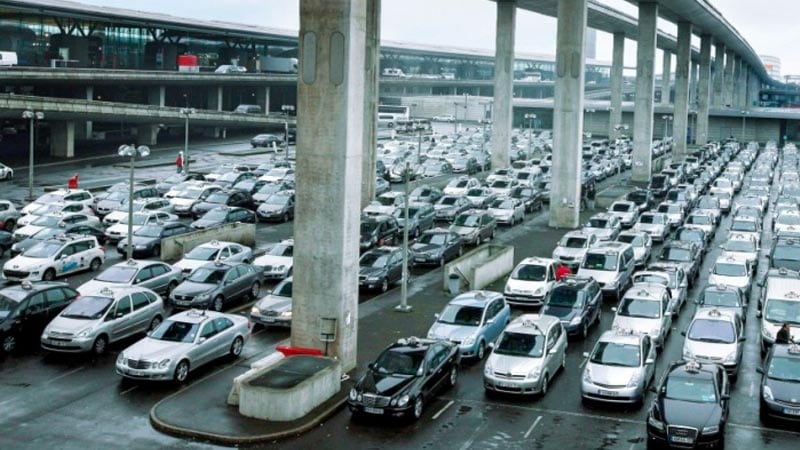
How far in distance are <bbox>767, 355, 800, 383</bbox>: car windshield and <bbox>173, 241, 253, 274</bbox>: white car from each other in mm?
19976

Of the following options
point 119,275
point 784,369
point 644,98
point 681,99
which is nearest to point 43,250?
point 119,275

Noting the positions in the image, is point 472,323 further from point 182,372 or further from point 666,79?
point 666,79

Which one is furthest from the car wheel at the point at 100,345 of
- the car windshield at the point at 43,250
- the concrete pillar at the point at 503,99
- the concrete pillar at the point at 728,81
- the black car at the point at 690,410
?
the concrete pillar at the point at 728,81

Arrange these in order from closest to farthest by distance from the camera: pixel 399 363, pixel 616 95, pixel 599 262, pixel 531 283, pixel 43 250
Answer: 1. pixel 399 363
2. pixel 531 283
3. pixel 599 262
4. pixel 43 250
5. pixel 616 95

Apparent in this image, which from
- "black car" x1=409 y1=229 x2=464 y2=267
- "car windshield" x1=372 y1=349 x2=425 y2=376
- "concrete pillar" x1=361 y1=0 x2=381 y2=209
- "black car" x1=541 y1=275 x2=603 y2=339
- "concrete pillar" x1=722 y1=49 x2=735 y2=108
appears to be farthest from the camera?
"concrete pillar" x1=722 y1=49 x2=735 y2=108

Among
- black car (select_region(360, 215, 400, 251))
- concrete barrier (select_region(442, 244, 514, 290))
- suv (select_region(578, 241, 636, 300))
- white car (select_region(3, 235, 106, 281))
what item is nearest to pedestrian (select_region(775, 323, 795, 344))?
suv (select_region(578, 241, 636, 300))

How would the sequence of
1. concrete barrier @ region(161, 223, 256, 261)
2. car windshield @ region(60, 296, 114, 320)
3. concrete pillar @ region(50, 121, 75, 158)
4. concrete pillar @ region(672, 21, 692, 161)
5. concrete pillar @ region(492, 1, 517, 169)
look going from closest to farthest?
car windshield @ region(60, 296, 114, 320)
concrete barrier @ region(161, 223, 256, 261)
concrete pillar @ region(492, 1, 517, 169)
concrete pillar @ region(50, 121, 75, 158)
concrete pillar @ region(672, 21, 692, 161)

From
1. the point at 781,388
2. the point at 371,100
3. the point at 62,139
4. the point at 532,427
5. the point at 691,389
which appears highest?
the point at 371,100

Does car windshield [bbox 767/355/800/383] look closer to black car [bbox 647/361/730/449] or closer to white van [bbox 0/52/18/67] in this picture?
black car [bbox 647/361/730/449]

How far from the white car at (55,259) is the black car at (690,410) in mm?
23226

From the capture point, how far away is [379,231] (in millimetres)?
45312

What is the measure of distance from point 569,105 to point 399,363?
3506cm

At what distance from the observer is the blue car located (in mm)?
27266

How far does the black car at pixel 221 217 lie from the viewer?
45875mm
